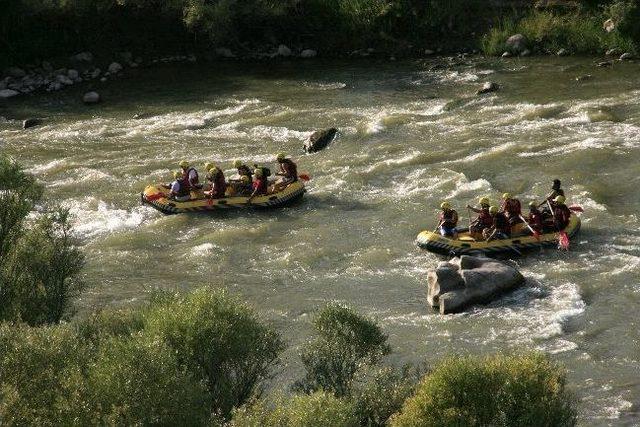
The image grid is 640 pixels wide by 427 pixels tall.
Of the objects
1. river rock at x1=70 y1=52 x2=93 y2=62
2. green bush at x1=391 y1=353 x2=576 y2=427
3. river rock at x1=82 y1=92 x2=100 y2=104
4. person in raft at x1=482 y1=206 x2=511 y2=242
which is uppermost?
green bush at x1=391 y1=353 x2=576 y2=427

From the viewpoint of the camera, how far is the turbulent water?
56.2 feet

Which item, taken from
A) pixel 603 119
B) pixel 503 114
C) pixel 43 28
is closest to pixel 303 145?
pixel 503 114

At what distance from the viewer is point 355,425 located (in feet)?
35.0

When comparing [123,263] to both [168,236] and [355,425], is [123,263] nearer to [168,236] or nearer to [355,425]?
[168,236]

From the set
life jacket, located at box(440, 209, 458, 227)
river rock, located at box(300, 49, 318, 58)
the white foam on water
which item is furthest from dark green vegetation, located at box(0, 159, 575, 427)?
river rock, located at box(300, 49, 318, 58)

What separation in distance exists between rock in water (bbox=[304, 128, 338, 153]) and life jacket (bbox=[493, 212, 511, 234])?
7722 mm

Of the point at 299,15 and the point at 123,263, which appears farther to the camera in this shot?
the point at 299,15

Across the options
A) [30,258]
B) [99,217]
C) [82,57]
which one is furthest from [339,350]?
[82,57]

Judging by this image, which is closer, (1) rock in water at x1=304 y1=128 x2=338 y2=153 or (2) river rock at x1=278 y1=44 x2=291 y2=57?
(1) rock in water at x1=304 y1=128 x2=338 y2=153

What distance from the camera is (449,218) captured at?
20.4 metres

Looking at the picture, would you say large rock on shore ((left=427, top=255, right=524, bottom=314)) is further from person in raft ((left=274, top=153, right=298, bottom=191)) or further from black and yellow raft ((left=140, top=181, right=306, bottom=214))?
person in raft ((left=274, top=153, right=298, bottom=191))

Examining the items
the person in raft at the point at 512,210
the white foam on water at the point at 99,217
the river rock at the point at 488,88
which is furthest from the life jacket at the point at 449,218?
the river rock at the point at 488,88

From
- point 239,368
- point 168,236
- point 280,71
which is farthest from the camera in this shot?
point 280,71

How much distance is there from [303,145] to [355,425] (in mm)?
17067
